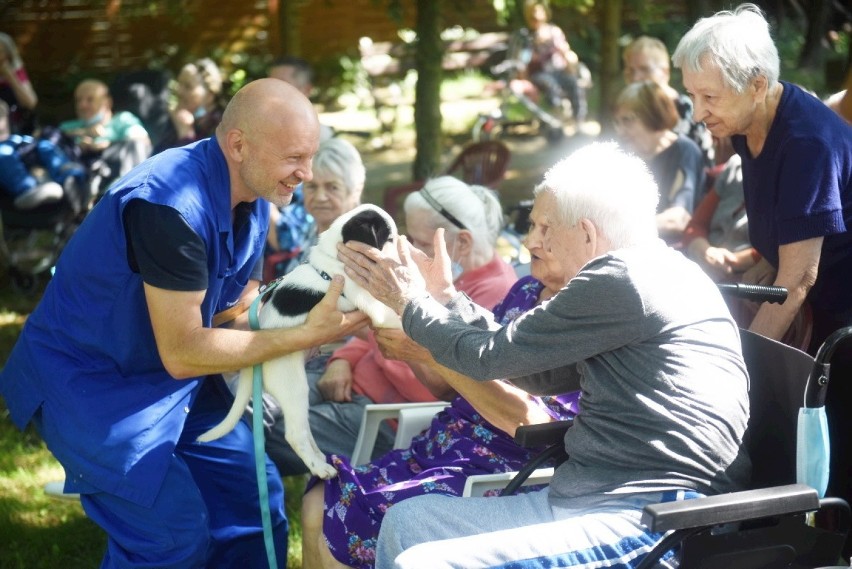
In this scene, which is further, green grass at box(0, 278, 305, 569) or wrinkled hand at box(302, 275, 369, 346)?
green grass at box(0, 278, 305, 569)

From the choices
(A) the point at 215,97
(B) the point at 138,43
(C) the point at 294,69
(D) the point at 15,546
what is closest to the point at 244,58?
(B) the point at 138,43

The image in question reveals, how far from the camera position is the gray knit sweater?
7.90 ft

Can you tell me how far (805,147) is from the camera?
303 centimetres

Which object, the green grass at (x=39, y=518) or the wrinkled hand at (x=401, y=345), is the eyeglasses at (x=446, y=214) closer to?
the wrinkled hand at (x=401, y=345)

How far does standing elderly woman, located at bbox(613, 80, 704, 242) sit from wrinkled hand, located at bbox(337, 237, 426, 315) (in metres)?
2.58

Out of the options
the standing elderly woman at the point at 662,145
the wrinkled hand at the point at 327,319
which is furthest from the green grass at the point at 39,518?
the standing elderly woman at the point at 662,145

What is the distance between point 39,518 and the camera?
173 inches

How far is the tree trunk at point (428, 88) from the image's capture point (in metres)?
8.42

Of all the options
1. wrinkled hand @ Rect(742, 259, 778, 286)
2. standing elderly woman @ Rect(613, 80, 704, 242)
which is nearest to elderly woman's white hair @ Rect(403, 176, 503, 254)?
wrinkled hand @ Rect(742, 259, 778, 286)

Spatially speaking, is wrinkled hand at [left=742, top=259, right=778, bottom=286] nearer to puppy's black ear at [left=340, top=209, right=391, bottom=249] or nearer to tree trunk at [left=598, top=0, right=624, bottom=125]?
puppy's black ear at [left=340, top=209, right=391, bottom=249]

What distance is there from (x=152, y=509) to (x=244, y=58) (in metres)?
14.7

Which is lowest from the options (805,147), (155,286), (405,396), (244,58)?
(244,58)

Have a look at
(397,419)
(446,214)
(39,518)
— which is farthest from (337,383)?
(39,518)

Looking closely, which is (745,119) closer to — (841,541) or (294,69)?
(841,541)
